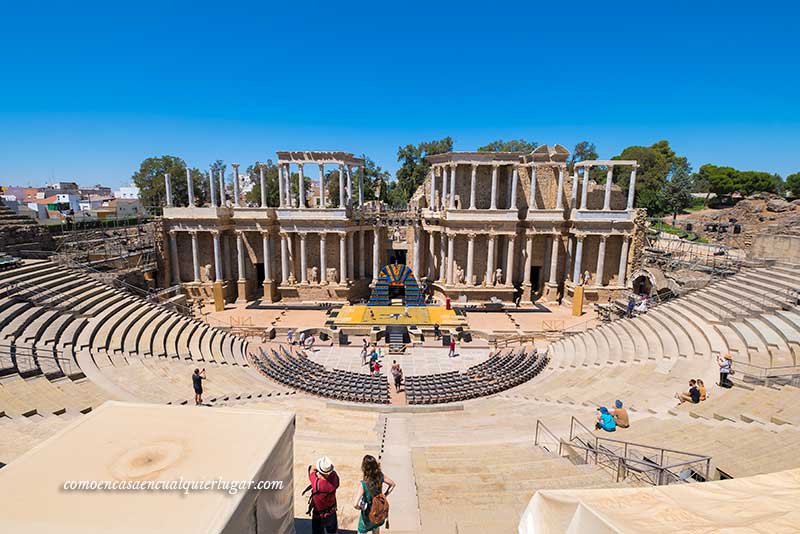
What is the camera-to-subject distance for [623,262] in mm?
33156

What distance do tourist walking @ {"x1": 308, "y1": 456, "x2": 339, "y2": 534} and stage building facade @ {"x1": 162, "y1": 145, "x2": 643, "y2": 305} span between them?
90.9 ft

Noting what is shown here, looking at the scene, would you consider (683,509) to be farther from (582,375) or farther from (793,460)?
(582,375)

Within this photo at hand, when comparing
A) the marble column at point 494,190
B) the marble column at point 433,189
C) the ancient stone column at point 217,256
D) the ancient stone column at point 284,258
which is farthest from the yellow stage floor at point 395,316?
the ancient stone column at point 217,256

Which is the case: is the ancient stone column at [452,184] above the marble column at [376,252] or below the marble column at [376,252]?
above

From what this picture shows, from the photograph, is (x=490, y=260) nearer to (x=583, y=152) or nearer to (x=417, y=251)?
(x=417, y=251)

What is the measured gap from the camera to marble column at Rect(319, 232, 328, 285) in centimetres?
3362

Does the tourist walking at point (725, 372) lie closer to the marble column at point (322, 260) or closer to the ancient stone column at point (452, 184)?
the ancient stone column at point (452, 184)

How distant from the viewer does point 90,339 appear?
56.5 ft

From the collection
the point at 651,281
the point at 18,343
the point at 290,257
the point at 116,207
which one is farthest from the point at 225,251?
the point at 116,207

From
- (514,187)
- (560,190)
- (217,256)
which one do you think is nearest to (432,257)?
(514,187)

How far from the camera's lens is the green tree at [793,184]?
213 feet

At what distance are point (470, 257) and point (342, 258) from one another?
10390mm

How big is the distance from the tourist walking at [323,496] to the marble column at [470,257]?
2803 centimetres

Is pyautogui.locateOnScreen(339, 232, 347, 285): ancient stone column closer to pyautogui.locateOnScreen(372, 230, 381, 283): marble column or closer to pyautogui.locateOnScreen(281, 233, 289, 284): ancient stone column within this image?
pyautogui.locateOnScreen(372, 230, 381, 283): marble column
